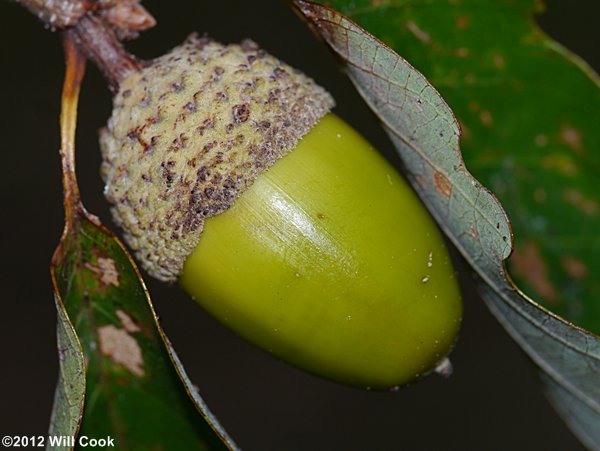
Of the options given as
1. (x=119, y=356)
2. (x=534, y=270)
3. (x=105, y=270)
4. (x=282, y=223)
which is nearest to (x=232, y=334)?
(x=534, y=270)

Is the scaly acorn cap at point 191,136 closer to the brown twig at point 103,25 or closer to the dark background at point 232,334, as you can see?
the brown twig at point 103,25

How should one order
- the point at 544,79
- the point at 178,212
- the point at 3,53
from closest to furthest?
the point at 178,212, the point at 544,79, the point at 3,53

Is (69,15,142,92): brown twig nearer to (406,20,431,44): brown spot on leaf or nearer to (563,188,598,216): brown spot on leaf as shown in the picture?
(406,20,431,44): brown spot on leaf

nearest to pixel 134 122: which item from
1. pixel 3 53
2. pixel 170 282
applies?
pixel 170 282

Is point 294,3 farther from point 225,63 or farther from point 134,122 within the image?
point 134,122

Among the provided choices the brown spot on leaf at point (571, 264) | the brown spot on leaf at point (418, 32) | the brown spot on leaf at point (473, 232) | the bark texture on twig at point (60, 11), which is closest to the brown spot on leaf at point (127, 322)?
the bark texture on twig at point (60, 11)

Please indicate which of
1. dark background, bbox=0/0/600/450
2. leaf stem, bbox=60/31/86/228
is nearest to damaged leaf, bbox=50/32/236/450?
leaf stem, bbox=60/31/86/228
